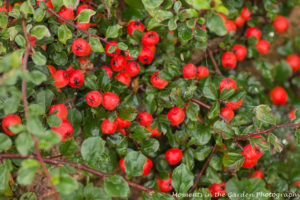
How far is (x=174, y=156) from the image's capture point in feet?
10.1

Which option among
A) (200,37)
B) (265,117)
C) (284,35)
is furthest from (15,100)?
(284,35)

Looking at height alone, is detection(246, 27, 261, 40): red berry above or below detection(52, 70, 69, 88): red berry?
below

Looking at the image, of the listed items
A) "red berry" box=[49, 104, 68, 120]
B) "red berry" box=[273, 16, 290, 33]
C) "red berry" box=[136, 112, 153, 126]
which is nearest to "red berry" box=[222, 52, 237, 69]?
"red berry" box=[273, 16, 290, 33]

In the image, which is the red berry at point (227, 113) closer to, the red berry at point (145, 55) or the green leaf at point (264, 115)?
the green leaf at point (264, 115)

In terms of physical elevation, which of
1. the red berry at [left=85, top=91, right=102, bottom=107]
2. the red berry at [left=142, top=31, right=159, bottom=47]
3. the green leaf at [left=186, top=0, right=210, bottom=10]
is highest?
the green leaf at [left=186, top=0, right=210, bottom=10]

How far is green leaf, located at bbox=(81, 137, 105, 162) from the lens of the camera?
93.4 inches

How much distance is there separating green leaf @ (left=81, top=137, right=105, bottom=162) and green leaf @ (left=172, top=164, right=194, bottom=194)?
0.78 m

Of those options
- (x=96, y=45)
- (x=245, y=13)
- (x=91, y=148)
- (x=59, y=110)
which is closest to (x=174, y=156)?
(x=91, y=148)

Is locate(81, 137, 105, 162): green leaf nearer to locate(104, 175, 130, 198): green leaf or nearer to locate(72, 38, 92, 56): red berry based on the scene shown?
locate(104, 175, 130, 198): green leaf

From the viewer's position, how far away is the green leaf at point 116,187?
2254mm

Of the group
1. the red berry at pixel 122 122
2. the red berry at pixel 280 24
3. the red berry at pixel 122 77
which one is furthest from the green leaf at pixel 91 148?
the red berry at pixel 280 24

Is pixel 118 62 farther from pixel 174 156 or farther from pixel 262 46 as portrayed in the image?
pixel 262 46

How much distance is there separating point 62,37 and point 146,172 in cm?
161

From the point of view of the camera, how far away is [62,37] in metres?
2.71
